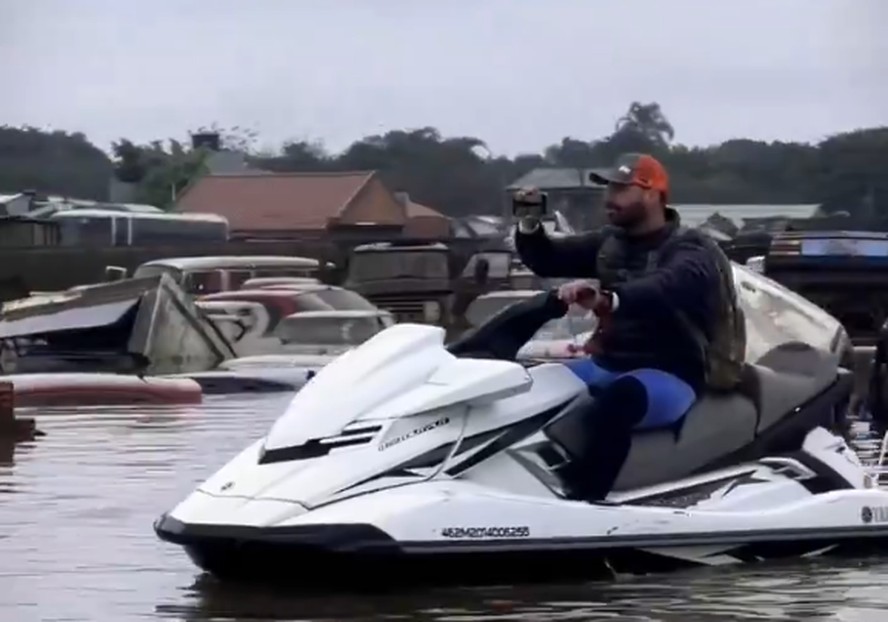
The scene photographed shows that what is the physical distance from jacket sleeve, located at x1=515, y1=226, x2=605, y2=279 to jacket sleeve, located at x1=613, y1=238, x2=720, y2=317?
1.44 feet

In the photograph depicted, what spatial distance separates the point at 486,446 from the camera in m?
7.12

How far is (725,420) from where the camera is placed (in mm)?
7734

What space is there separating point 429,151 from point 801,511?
169 ft

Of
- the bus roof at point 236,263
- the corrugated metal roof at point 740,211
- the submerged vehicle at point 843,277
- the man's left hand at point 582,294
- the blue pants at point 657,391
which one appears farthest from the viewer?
the corrugated metal roof at point 740,211

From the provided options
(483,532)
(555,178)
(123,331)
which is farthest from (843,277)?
(555,178)

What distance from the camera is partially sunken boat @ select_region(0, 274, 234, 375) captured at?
22.7 metres

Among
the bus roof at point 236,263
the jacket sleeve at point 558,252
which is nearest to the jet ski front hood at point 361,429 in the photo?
the jacket sleeve at point 558,252

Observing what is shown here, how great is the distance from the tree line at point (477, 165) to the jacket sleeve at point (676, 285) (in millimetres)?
31932

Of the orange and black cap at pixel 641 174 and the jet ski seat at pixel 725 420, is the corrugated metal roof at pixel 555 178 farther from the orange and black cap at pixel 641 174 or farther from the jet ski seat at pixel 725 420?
the orange and black cap at pixel 641 174

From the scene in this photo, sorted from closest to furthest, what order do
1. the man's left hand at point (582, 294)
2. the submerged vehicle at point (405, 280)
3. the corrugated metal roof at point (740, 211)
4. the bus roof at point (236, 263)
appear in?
the man's left hand at point (582, 294), the submerged vehicle at point (405, 280), the bus roof at point (236, 263), the corrugated metal roof at point (740, 211)

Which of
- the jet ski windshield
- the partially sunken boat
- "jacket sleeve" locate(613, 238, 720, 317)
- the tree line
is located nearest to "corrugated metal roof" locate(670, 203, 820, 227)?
the tree line

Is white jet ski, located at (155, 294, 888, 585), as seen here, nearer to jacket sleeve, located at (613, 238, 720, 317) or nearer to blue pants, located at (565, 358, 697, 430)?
blue pants, located at (565, 358, 697, 430)

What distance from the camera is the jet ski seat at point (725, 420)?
747 centimetres

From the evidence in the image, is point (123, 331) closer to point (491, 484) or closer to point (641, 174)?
point (641, 174)
